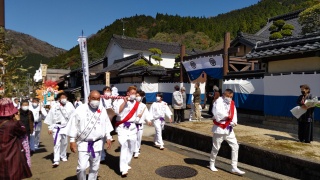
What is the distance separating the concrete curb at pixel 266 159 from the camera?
5477 mm

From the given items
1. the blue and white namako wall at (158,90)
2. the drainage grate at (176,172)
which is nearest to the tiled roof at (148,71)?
the blue and white namako wall at (158,90)

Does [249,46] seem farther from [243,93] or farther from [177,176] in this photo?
[177,176]

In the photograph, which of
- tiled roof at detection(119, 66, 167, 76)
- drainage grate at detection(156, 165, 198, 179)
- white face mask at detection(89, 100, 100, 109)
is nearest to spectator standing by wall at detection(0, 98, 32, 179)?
white face mask at detection(89, 100, 100, 109)

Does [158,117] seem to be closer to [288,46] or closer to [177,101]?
[177,101]

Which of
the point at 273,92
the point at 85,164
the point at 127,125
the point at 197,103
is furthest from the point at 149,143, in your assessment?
the point at 273,92

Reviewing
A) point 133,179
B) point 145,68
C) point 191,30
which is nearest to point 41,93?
point 145,68

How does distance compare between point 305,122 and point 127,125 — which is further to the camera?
point 305,122

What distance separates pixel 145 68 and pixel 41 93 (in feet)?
32.9

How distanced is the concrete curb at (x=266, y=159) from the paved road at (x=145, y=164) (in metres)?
0.40

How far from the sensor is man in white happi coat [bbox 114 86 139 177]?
6184mm

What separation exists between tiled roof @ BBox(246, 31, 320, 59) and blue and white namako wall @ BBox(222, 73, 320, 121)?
1.02 m

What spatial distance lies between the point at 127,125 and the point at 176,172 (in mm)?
1715

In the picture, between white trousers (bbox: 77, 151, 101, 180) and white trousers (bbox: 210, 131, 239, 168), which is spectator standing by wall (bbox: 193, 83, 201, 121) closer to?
white trousers (bbox: 210, 131, 239, 168)

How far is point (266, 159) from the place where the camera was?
20.8 ft
